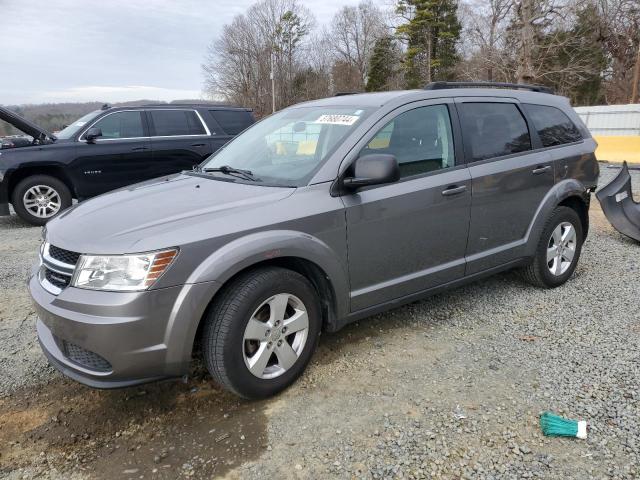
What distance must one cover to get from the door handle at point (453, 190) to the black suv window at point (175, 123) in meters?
6.25

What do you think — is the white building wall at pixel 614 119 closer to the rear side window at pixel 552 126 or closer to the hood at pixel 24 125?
the rear side window at pixel 552 126

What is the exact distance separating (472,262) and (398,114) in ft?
4.24

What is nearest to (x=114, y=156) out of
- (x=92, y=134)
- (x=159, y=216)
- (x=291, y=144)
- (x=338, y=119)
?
(x=92, y=134)

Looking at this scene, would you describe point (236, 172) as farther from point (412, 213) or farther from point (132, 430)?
point (132, 430)

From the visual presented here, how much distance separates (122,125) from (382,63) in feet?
158

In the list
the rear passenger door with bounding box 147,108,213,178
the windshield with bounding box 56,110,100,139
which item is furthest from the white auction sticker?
the windshield with bounding box 56,110,100,139

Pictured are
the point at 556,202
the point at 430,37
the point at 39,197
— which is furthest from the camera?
the point at 430,37

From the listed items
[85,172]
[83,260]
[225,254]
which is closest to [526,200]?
[225,254]

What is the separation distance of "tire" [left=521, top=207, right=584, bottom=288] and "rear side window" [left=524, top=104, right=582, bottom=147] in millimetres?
627

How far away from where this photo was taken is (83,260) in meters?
2.43

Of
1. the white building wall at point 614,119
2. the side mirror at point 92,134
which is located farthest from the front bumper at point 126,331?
the white building wall at point 614,119

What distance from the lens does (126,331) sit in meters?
2.33

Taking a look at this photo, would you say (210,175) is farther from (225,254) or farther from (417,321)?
(417,321)

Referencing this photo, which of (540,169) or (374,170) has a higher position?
(374,170)
